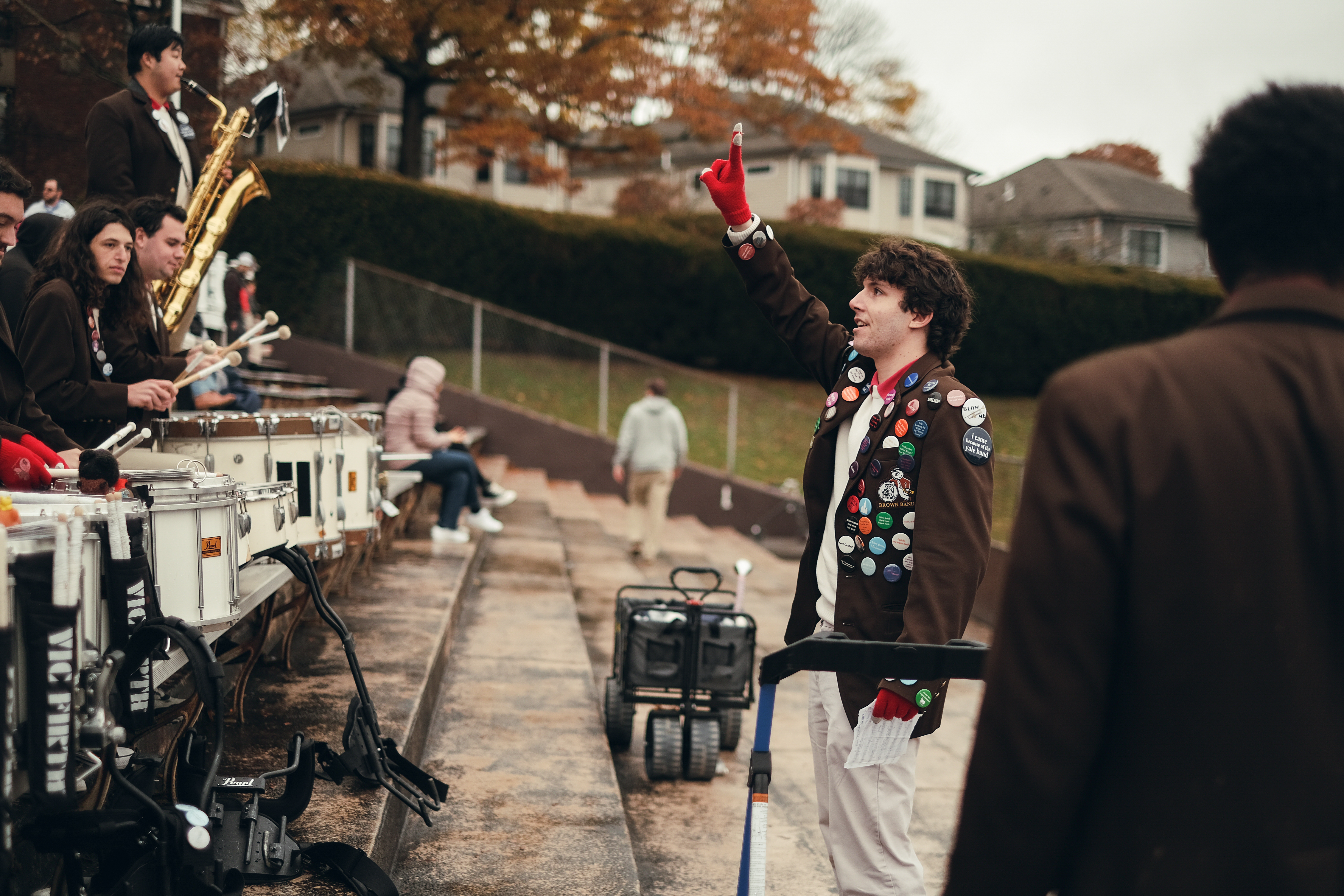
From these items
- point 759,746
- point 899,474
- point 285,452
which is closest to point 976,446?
point 899,474

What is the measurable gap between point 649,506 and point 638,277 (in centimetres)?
927

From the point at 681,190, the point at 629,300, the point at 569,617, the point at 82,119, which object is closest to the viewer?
the point at 569,617

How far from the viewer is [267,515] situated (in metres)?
3.63

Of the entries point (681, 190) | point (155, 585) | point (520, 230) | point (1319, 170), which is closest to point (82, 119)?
point (155, 585)

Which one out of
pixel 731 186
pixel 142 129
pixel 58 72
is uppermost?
pixel 58 72

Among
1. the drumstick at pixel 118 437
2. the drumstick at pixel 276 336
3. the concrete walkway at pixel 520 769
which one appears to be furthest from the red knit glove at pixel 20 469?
the concrete walkway at pixel 520 769

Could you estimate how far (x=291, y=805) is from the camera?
301cm

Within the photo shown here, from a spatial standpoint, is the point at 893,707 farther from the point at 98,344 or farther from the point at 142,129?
the point at 142,129

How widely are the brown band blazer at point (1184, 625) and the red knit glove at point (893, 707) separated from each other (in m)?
1.21

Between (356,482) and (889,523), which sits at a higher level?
(889,523)

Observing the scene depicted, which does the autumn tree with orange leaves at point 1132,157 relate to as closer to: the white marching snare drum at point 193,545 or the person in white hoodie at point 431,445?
the person in white hoodie at point 431,445

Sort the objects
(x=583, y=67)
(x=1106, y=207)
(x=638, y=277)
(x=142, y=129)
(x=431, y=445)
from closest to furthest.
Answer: (x=142, y=129) → (x=431, y=445) → (x=583, y=67) → (x=638, y=277) → (x=1106, y=207)

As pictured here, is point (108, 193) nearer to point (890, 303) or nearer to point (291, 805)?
point (291, 805)

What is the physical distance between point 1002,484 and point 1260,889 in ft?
35.2
